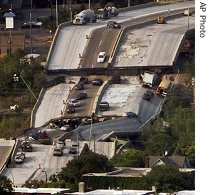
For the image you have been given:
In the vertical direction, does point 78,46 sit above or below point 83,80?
above

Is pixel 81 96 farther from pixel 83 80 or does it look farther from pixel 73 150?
pixel 73 150

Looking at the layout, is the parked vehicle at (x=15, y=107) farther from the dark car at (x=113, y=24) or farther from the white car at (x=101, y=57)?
the dark car at (x=113, y=24)

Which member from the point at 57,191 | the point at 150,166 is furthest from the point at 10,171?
the point at 57,191

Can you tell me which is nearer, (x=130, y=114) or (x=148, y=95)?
(x=130, y=114)

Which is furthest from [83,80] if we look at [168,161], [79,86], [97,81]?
[168,161]

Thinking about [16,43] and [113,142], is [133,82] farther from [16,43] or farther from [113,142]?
[113,142]

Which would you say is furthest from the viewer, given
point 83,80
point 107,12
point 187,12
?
point 107,12

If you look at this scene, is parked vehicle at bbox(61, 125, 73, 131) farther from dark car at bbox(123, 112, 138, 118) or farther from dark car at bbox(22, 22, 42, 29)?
dark car at bbox(22, 22, 42, 29)
